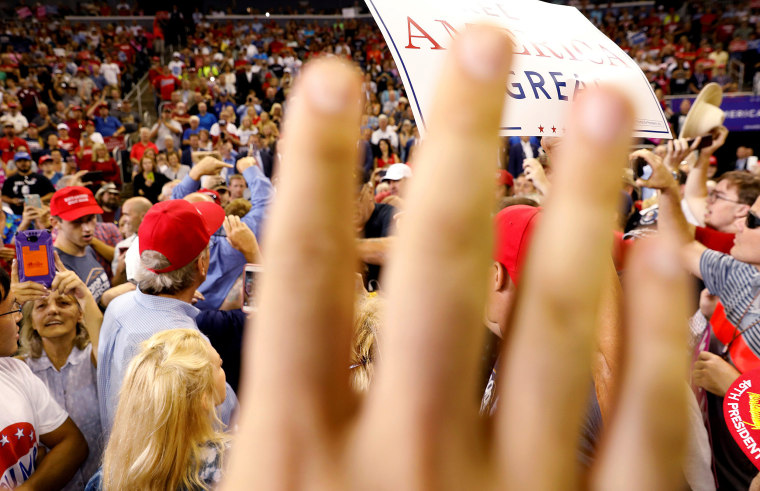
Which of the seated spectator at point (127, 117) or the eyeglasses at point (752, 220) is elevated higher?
the seated spectator at point (127, 117)

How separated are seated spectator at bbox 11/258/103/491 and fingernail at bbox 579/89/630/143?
6.89 ft

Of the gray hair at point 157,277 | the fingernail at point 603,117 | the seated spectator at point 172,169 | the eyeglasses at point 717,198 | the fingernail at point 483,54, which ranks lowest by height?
the seated spectator at point 172,169

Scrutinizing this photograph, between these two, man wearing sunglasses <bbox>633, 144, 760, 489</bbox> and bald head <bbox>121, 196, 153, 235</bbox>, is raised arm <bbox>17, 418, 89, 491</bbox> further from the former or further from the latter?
bald head <bbox>121, 196, 153, 235</bbox>

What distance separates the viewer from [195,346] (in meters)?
1.51

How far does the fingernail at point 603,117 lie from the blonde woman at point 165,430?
4.34 feet

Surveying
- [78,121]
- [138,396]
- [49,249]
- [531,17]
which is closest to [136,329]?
[138,396]

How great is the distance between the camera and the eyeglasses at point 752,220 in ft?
6.41

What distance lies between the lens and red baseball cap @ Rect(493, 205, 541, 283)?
0.89 ft

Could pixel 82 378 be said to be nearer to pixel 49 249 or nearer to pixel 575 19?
pixel 49 249

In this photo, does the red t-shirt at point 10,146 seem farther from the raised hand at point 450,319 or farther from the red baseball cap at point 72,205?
the raised hand at point 450,319

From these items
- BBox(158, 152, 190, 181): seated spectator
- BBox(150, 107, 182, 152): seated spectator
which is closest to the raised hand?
BBox(158, 152, 190, 181): seated spectator

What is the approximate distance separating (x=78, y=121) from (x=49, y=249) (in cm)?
899

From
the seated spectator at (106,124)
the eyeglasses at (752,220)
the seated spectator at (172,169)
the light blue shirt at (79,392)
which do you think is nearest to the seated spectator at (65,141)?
the seated spectator at (106,124)

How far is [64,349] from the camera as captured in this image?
6.93 feet
